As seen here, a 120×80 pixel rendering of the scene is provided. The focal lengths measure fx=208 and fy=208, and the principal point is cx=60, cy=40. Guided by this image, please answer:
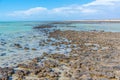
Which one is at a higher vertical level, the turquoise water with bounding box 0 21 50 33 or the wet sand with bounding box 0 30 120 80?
the wet sand with bounding box 0 30 120 80

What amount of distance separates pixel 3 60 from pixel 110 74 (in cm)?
869

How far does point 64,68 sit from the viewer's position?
13.8m

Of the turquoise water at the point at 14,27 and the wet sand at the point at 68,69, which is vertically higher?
the wet sand at the point at 68,69

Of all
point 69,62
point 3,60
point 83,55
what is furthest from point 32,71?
point 83,55

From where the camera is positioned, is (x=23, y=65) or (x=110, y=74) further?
(x=23, y=65)

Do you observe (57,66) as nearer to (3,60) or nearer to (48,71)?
(48,71)

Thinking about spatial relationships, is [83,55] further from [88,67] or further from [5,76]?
[5,76]

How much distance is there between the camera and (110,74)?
12.0 metres

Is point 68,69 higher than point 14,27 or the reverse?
higher

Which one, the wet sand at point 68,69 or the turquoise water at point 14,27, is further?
the turquoise water at point 14,27

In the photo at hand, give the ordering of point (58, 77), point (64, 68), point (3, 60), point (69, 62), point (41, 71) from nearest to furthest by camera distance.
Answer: point (58, 77), point (41, 71), point (64, 68), point (69, 62), point (3, 60)

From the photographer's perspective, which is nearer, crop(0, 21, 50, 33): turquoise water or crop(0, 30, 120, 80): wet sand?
crop(0, 30, 120, 80): wet sand

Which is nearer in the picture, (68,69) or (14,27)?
(68,69)

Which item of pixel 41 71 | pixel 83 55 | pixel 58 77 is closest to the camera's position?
pixel 58 77
